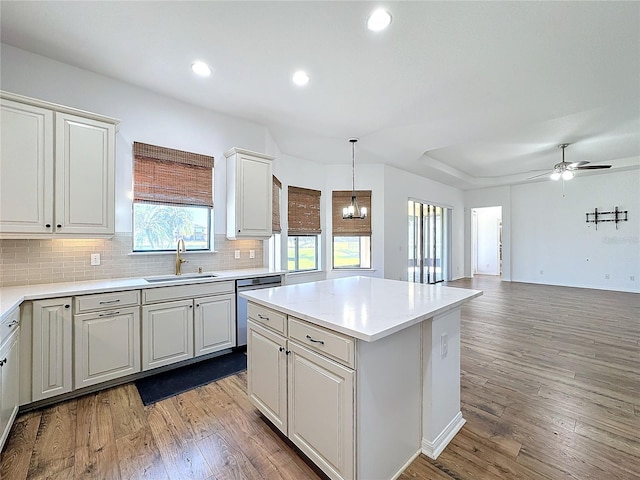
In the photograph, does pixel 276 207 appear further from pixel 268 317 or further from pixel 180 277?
pixel 268 317

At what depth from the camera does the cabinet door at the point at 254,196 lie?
11.8 feet

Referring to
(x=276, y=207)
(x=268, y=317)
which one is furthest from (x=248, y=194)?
(x=268, y=317)

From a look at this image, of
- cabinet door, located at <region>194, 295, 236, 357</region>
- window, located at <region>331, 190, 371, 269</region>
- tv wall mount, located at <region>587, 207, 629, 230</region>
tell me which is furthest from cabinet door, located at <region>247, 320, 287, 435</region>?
tv wall mount, located at <region>587, 207, 629, 230</region>

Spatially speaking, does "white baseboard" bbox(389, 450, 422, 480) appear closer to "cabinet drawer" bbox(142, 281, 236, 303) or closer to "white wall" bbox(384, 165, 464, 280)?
"cabinet drawer" bbox(142, 281, 236, 303)

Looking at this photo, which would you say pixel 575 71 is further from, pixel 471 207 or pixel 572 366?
pixel 471 207

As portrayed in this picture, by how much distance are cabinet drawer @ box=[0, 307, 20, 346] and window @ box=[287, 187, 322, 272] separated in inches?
144

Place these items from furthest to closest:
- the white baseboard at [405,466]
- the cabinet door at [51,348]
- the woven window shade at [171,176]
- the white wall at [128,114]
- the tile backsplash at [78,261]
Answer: the woven window shade at [171,176], the white wall at [128,114], the tile backsplash at [78,261], the cabinet door at [51,348], the white baseboard at [405,466]

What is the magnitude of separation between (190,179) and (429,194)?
616 centimetres

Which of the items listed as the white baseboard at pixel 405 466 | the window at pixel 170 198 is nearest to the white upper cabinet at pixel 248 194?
the window at pixel 170 198

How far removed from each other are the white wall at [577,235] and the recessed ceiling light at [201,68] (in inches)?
349

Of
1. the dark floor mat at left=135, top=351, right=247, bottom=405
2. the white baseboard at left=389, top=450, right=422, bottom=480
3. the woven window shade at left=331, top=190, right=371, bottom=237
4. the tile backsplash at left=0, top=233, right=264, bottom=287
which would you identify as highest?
the woven window shade at left=331, top=190, right=371, bottom=237

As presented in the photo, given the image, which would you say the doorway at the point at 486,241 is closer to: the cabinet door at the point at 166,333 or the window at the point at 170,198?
the window at the point at 170,198

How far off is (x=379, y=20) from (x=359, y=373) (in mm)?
2359

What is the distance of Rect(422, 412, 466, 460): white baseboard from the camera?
1.74 meters
